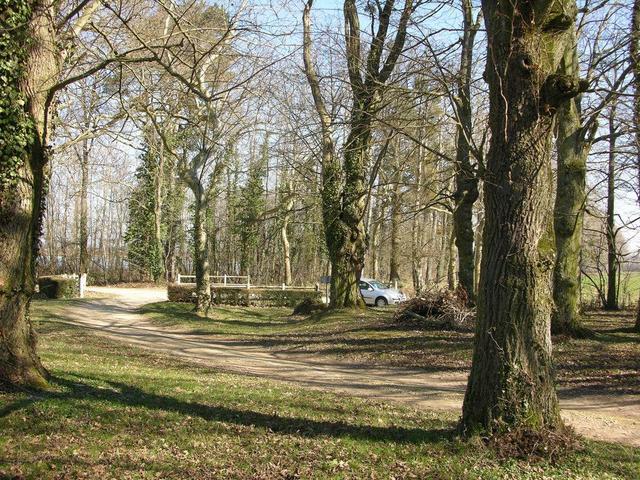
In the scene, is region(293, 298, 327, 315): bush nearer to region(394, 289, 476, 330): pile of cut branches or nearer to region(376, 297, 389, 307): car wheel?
region(376, 297, 389, 307): car wheel

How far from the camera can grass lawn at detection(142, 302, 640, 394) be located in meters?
11.6

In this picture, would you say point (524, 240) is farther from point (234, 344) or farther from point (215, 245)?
point (215, 245)

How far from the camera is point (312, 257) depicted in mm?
52531

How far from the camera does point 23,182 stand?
704cm

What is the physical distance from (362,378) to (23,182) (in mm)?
7866

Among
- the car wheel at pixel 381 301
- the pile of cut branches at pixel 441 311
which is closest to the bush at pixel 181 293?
the car wheel at pixel 381 301

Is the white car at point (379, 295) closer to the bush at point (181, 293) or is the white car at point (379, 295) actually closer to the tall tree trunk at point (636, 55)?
the bush at point (181, 293)

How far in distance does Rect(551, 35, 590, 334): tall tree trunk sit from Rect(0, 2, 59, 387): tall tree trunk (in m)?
12.2

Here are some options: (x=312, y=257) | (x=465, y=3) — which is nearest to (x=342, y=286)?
(x=465, y=3)

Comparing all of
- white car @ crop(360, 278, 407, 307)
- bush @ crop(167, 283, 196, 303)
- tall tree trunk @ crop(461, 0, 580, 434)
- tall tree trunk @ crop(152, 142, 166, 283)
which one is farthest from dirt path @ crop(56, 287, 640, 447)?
tall tree trunk @ crop(152, 142, 166, 283)

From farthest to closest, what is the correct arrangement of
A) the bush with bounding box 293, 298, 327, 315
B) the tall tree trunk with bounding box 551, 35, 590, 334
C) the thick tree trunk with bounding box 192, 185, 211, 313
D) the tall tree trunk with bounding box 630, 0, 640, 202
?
the bush with bounding box 293, 298, 327, 315 → the thick tree trunk with bounding box 192, 185, 211, 313 → the tall tree trunk with bounding box 551, 35, 590, 334 → the tall tree trunk with bounding box 630, 0, 640, 202

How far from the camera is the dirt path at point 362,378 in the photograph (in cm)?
838

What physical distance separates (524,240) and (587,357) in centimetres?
830

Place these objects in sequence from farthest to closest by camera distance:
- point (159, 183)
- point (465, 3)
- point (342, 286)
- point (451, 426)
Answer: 1. point (159, 183)
2. point (342, 286)
3. point (465, 3)
4. point (451, 426)
